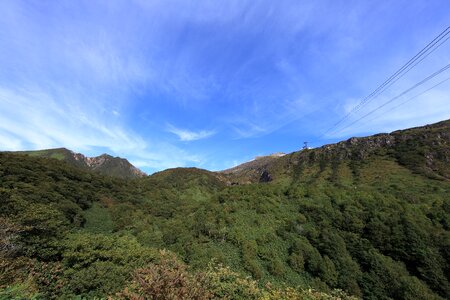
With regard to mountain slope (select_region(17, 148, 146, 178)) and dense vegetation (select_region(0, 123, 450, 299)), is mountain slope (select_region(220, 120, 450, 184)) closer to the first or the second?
dense vegetation (select_region(0, 123, 450, 299))

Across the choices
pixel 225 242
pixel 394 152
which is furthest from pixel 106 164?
pixel 225 242

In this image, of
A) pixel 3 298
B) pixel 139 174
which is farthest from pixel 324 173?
pixel 139 174

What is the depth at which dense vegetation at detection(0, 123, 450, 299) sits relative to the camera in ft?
37.3

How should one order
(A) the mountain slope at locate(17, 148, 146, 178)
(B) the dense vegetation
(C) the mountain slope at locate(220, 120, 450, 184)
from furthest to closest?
(A) the mountain slope at locate(17, 148, 146, 178) < (C) the mountain slope at locate(220, 120, 450, 184) < (B) the dense vegetation

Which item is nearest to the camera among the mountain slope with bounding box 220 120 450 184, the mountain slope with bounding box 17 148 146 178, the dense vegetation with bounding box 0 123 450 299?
the dense vegetation with bounding box 0 123 450 299

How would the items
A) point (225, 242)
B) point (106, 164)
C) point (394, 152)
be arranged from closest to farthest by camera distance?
point (225, 242)
point (394, 152)
point (106, 164)

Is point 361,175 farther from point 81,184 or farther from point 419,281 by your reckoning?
point 81,184

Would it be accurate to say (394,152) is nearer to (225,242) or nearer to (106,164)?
(225,242)

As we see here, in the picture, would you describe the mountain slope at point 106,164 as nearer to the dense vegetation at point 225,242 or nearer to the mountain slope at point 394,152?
the mountain slope at point 394,152

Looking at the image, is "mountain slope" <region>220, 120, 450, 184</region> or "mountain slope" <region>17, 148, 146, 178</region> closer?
"mountain slope" <region>220, 120, 450, 184</region>

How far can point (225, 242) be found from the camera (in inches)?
835

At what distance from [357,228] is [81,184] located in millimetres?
32792

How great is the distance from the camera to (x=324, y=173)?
245ft

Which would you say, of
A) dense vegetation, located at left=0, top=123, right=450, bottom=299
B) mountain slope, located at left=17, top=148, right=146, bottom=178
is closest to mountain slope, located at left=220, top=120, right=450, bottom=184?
dense vegetation, located at left=0, top=123, right=450, bottom=299
